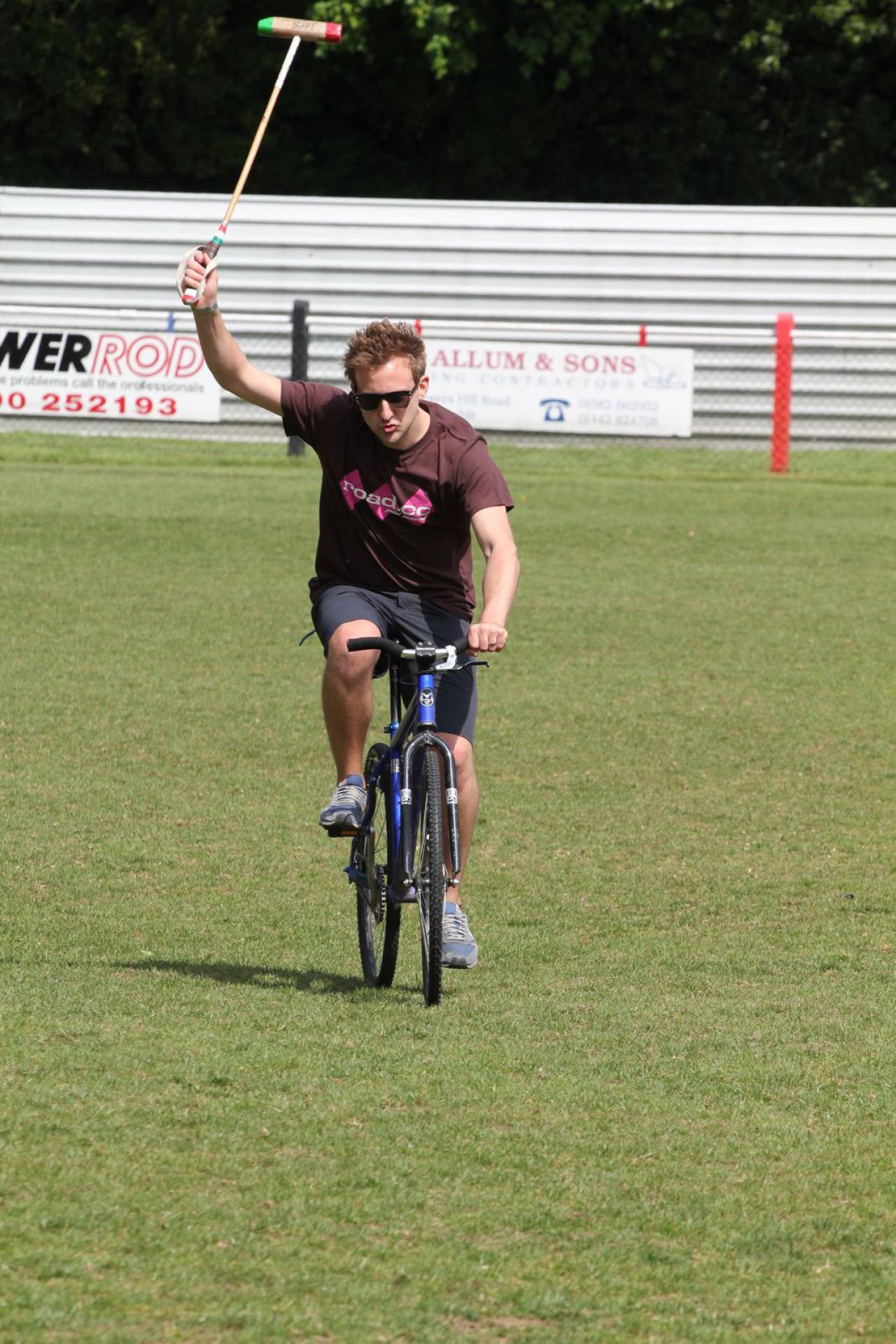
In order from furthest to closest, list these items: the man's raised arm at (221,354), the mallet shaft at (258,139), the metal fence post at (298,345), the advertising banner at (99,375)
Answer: the metal fence post at (298,345) < the advertising banner at (99,375) < the mallet shaft at (258,139) < the man's raised arm at (221,354)

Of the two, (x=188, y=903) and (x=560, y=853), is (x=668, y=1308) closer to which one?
(x=188, y=903)

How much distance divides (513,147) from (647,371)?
12580mm

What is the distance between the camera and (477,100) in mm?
32031

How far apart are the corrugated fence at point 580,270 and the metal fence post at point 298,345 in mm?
1583

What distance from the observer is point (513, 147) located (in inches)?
1267

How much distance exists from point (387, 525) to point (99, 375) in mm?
15510

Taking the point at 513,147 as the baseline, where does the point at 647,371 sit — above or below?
below

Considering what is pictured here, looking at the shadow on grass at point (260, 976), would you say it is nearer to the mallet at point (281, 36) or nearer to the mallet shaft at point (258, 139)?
the mallet at point (281, 36)

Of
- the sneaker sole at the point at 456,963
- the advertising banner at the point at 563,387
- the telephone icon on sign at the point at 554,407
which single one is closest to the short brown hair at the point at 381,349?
the sneaker sole at the point at 456,963

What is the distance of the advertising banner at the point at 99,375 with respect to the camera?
20500 millimetres

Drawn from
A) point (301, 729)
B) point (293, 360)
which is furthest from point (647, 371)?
point (301, 729)

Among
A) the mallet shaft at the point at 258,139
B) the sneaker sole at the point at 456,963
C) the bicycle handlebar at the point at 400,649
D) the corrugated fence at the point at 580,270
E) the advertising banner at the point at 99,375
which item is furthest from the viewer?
the corrugated fence at the point at 580,270

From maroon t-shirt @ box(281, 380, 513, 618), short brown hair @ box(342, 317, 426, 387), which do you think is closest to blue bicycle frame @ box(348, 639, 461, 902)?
maroon t-shirt @ box(281, 380, 513, 618)

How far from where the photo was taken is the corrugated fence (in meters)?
23.3
